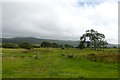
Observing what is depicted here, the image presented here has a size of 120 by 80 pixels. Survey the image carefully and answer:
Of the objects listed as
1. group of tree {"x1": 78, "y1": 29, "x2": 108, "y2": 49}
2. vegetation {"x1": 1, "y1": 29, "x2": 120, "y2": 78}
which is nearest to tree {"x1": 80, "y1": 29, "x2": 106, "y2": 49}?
group of tree {"x1": 78, "y1": 29, "x2": 108, "y2": 49}

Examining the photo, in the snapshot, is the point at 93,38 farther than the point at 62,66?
Yes

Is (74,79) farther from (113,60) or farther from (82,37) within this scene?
(82,37)

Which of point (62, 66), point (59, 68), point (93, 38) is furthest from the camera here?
point (93, 38)

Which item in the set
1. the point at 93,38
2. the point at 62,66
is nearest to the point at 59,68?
the point at 62,66

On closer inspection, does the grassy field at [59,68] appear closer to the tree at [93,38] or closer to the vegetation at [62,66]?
the vegetation at [62,66]

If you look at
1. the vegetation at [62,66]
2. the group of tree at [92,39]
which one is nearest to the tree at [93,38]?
the group of tree at [92,39]

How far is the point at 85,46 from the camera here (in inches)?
4724

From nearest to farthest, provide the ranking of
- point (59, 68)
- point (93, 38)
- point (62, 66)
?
1. point (59, 68)
2. point (62, 66)
3. point (93, 38)

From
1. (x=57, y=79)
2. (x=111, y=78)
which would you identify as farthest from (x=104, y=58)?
(x=57, y=79)

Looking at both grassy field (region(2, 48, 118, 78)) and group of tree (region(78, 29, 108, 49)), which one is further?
group of tree (region(78, 29, 108, 49))

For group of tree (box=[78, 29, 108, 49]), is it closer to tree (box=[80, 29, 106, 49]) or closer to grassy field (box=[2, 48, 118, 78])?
tree (box=[80, 29, 106, 49])

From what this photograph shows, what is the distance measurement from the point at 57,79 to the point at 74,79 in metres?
1.43

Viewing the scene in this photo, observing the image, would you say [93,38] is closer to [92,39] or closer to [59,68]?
[92,39]

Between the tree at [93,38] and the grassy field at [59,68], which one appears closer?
the grassy field at [59,68]
